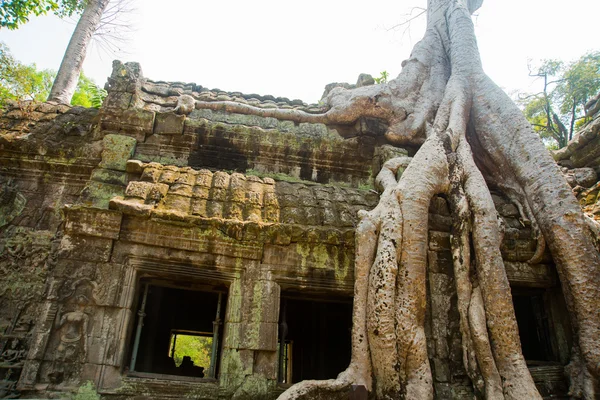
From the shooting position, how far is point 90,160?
5062 mm

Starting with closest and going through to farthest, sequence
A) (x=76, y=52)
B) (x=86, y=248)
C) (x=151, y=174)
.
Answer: (x=86, y=248), (x=151, y=174), (x=76, y=52)

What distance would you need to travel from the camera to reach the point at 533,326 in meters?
4.95

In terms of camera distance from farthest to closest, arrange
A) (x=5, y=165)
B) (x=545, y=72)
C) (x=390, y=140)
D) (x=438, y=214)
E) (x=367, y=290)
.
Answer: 1. (x=545, y=72)
2. (x=390, y=140)
3. (x=5, y=165)
4. (x=438, y=214)
5. (x=367, y=290)

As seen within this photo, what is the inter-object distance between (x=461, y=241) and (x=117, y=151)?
148 inches

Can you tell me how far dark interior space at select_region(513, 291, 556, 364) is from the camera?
461 cm

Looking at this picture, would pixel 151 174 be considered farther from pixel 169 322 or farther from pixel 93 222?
pixel 169 322

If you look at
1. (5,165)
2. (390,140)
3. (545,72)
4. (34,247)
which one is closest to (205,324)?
(34,247)

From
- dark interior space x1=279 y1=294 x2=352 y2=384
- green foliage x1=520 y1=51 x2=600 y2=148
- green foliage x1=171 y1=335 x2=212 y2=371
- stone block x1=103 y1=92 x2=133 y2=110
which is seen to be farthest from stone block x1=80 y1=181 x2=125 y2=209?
green foliage x1=171 y1=335 x2=212 y2=371

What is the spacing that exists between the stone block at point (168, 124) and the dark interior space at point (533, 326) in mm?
4303

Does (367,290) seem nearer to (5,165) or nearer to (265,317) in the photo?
(265,317)

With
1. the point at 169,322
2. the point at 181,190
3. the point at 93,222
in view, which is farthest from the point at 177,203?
the point at 169,322

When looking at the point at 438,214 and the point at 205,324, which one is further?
the point at 205,324

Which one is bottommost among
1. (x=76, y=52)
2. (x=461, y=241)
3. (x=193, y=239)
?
(x=193, y=239)

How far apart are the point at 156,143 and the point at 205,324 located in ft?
13.2
